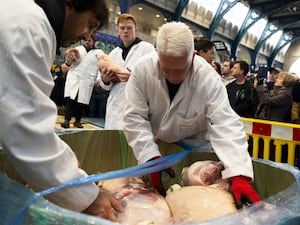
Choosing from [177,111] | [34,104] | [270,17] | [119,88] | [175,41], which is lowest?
[119,88]

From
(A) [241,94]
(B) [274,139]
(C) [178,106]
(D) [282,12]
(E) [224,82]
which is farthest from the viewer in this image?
(D) [282,12]

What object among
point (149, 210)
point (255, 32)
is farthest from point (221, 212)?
point (255, 32)

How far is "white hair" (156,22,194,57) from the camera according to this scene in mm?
1329

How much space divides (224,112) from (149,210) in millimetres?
600

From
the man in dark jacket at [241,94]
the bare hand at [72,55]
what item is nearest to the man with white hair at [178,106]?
the man in dark jacket at [241,94]

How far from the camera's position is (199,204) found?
1.10 metres

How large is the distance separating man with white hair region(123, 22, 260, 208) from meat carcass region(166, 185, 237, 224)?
14 centimetres

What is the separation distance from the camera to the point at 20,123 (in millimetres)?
703

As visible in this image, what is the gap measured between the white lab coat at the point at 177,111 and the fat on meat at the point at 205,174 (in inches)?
3.2

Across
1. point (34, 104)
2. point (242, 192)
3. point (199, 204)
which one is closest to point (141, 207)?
point (199, 204)

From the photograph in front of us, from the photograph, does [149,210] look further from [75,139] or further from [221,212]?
[75,139]

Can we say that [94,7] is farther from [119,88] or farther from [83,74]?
[83,74]

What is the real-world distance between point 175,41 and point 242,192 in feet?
2.08

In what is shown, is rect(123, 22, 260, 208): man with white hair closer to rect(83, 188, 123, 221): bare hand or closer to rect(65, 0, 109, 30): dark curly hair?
rect(65, 0, 109, 30): dark curly hair
